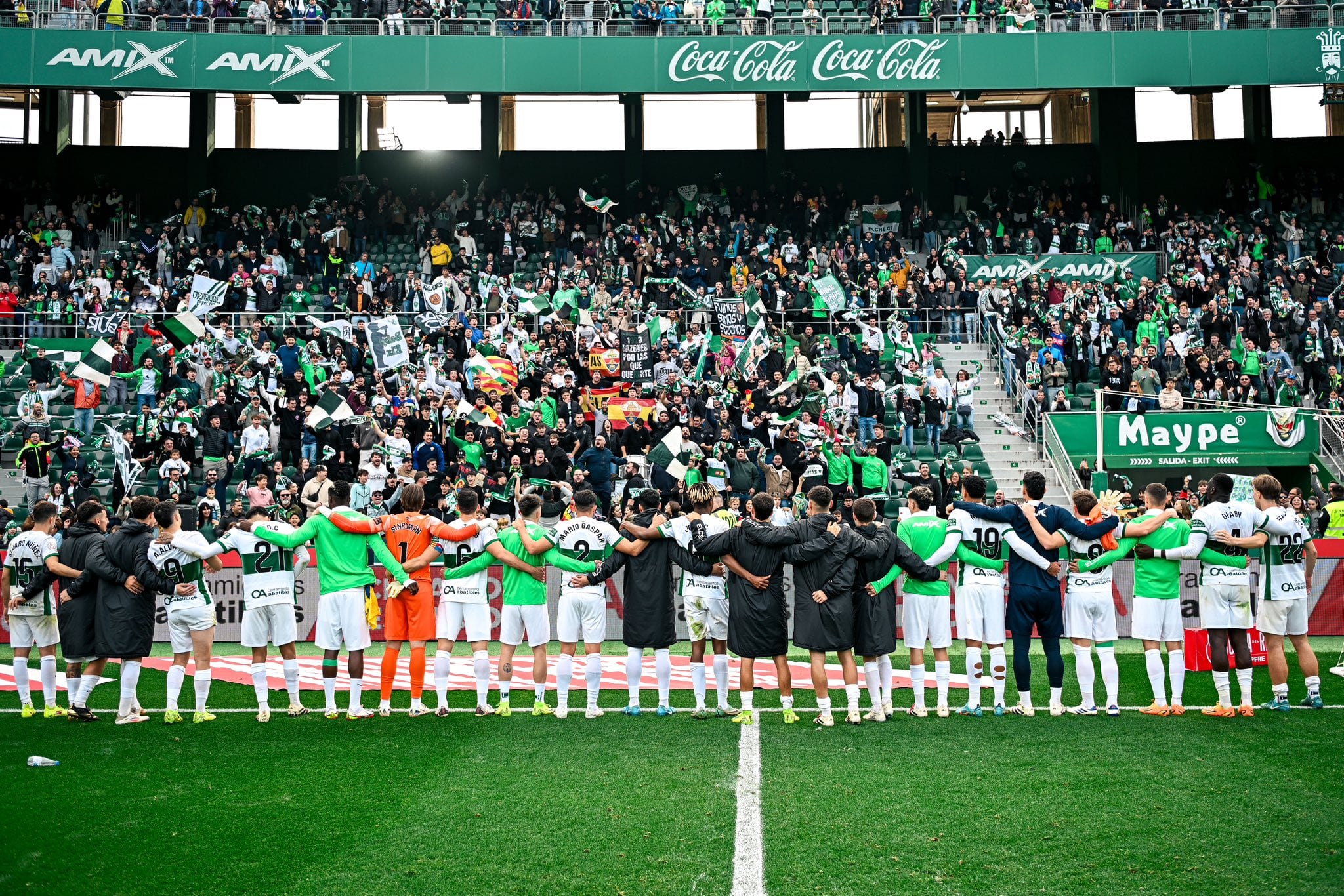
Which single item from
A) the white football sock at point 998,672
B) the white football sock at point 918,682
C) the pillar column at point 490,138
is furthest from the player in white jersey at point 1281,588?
the pillar column at point 490,138

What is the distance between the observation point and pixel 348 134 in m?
36.8

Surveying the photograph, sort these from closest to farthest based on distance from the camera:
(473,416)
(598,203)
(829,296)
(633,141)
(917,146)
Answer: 1. (473,416)
2. (829,296)
3. (598,203)
4. (917,146)
5. (633,141)

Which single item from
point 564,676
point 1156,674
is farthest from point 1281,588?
point 564,676

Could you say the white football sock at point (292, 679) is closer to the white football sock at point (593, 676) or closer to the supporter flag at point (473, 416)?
the white football sock at point (593, 676)

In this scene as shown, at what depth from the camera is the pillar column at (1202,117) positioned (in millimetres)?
37875

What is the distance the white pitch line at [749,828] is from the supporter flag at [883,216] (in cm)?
2583

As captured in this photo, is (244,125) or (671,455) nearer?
(671,455)

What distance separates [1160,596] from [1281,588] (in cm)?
120

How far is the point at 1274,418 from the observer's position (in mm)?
24953

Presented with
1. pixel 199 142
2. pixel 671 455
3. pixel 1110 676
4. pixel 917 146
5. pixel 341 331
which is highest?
pixel 199 142

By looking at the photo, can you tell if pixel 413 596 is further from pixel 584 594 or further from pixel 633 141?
pixel 633 141

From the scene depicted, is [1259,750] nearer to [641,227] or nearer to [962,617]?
[962,617]

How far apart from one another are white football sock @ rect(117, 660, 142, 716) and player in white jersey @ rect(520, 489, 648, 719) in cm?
383

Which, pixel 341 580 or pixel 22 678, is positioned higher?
pixel 341 580
